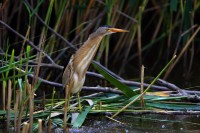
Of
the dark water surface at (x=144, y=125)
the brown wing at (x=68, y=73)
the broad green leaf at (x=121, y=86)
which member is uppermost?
the brown wing at (x=68, y=73)

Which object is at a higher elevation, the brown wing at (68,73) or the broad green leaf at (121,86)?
the brown wing at (68,73)

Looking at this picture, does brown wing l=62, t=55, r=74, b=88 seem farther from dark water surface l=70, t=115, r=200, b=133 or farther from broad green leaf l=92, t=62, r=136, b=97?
dark water surface l=70, t=115, r=200, b=133

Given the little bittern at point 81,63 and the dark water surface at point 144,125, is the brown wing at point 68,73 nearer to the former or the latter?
the little bittern at point 81,63

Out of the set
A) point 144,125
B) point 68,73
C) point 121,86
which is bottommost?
point 144,125

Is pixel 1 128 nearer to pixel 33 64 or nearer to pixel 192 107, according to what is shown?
pixel 33 64

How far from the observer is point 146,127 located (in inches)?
152

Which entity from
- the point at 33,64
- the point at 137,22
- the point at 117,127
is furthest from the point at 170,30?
the point at 117,127

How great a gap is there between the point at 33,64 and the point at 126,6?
160cm

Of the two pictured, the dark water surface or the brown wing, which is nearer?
the dark water surface

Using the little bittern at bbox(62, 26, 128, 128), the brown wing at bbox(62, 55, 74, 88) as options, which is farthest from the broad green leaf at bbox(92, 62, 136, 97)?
the brown wing at bbox(62, 55, 74, 88)

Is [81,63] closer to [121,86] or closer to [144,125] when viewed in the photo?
[121,86]

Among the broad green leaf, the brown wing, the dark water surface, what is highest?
the brown wing

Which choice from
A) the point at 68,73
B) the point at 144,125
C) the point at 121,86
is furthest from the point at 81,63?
the point at 144,125

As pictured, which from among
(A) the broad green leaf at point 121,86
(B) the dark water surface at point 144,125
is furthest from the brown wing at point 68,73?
(B) the dark water surface at point 144,125
